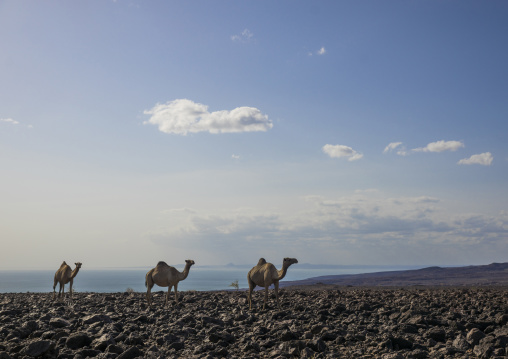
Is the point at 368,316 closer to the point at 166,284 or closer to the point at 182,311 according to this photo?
the point at 182,311

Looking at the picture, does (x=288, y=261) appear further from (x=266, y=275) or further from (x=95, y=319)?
(x=95, y=319)

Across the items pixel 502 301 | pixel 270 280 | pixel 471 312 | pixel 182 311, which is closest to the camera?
pixel 471 312

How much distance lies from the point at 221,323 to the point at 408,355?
7498 mm

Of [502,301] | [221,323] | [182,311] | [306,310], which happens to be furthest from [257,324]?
[502,301]

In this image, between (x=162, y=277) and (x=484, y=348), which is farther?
(x=162, y=277)

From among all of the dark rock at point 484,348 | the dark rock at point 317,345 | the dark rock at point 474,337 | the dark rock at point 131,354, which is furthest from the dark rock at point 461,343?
the dark rock at point 131,354

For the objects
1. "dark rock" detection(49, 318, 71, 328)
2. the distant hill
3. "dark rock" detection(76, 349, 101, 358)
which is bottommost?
the distant hill

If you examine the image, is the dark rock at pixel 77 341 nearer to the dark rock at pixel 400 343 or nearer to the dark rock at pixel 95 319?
the dark rock at pixel 95 319

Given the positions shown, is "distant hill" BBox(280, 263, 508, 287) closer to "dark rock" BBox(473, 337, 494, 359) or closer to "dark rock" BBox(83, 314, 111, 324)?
"dark rock" BBox(83, 314, 111, 324)

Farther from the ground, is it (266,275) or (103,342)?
(266,275)

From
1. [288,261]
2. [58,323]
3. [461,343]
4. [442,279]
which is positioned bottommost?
[442,279]

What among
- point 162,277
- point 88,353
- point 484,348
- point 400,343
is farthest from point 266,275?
point 484,348

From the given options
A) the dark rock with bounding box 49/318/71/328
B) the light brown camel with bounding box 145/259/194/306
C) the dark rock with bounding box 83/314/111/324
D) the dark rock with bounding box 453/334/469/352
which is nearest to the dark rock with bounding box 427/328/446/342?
the dark rock with bounding box 453/334/469/352

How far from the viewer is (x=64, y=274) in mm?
26938
